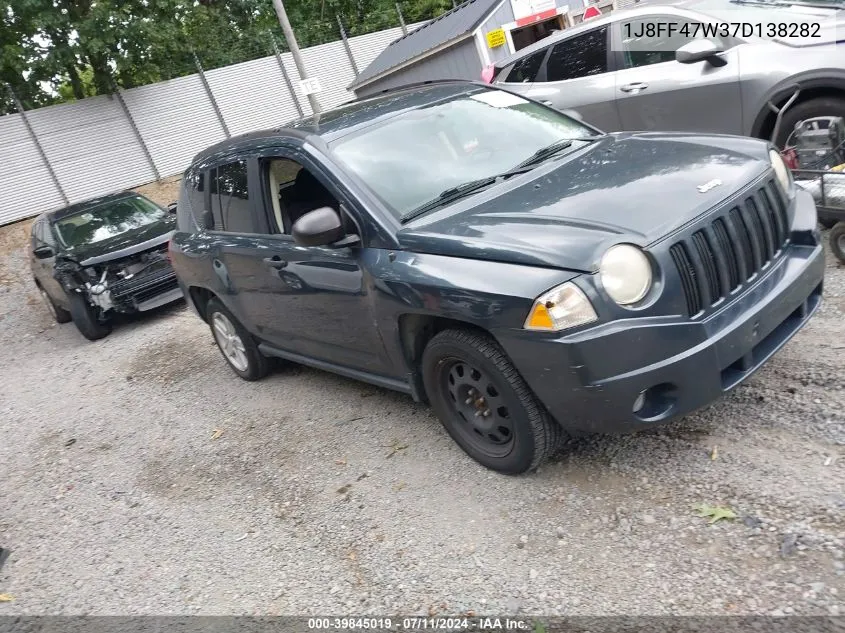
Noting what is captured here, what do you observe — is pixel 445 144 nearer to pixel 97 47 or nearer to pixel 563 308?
pixel 563 308

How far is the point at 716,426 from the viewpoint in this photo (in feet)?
11.5

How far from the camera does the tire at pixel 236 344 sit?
5.61 m

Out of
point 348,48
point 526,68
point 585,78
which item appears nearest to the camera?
point 585,78

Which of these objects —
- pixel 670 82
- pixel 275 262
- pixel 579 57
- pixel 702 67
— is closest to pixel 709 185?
pixel 275 262

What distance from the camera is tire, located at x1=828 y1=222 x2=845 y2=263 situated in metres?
4.73

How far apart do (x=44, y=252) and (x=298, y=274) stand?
6726mm

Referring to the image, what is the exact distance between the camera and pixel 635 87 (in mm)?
6383

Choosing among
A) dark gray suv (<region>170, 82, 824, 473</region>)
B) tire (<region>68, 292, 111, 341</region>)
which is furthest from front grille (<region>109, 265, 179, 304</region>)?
dark gray suv (<region>170, 82, 824, 473</region>)

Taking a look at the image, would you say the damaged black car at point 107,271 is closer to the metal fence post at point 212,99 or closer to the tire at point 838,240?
the tire at point 838,240

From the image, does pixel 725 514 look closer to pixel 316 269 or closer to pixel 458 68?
pixel 316 269

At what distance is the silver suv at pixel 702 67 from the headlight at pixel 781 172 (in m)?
1.90

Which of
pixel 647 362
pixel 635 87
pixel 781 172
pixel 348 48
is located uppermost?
pixel 348 48

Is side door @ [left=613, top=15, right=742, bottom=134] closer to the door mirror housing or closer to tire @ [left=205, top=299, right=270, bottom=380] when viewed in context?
tire @ [left=205, top=299, right=270, bottom=380]

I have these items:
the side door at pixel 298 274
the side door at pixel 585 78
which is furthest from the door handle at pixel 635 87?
the side door at pixel 298 274
